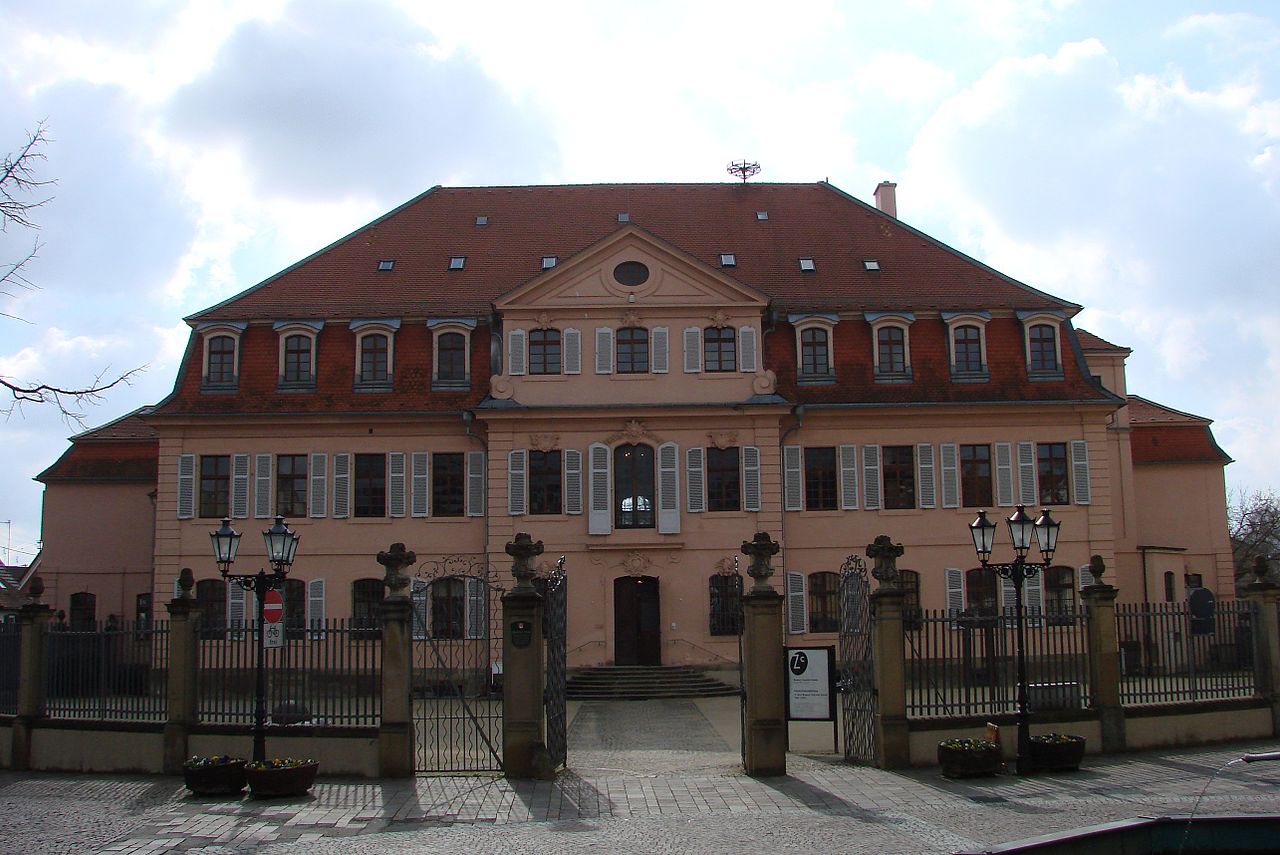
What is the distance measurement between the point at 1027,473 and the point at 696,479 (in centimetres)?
883

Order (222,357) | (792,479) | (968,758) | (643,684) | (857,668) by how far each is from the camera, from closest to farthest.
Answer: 1. (968,758)
2. (857,668)
3. (643,684)
4. (792,479)
5. (222,357)

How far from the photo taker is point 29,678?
1898 cm

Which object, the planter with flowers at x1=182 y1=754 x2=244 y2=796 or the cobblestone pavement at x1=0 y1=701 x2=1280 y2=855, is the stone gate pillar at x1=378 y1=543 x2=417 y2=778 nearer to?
the cobblestone pavement at x1=0 y1=701 x2=1280 y2=855

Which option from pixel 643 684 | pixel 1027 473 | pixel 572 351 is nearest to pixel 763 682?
pixel 643 684

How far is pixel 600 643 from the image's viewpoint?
107 feet

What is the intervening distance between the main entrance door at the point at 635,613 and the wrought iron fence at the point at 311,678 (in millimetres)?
15499

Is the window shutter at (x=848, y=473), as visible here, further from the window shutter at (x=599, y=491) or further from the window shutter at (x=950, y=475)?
the window shutter at (x=599, y=491)

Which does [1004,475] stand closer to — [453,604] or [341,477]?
[453,604]

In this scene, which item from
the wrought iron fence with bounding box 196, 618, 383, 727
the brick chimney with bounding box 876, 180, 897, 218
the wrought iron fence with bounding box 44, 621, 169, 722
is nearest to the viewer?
the wrought iron fence with bounding box 196, 618, 383, 727

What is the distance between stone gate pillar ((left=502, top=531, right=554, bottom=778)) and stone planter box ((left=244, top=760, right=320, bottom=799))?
8.74 ft

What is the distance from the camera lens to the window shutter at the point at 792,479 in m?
33.7

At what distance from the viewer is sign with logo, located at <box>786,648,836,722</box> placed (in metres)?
17.9

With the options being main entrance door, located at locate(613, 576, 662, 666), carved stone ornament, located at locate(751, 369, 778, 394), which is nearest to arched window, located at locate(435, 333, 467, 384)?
main entrance door, located at locate(613, 576, 662, 666)

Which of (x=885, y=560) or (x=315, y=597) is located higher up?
(x=885, y=560)
